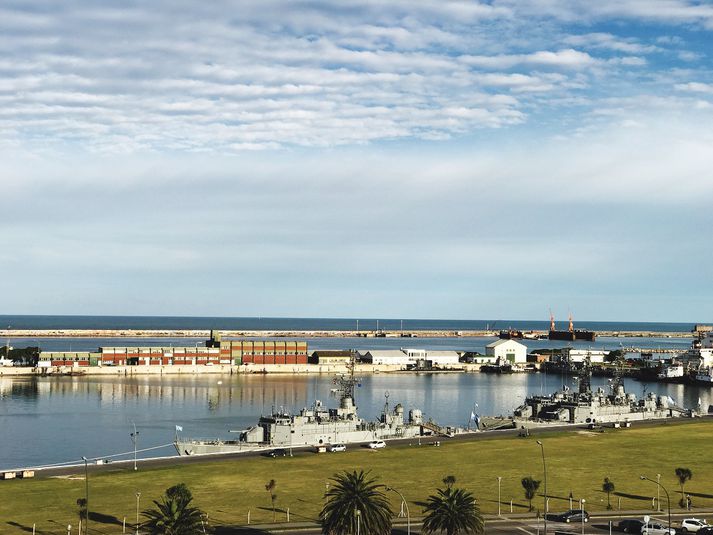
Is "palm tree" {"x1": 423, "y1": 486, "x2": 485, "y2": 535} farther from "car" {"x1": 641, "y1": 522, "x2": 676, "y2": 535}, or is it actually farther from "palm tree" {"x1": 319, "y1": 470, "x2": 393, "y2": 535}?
"car" {"x1": 641, "y1": 522, "x2": 676, "y2": 535}

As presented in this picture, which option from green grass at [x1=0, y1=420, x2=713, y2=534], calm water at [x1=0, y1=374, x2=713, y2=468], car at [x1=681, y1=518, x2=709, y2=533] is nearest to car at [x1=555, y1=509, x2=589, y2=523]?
green grass at [x1=0, y1=420, x2=713, y2=534]

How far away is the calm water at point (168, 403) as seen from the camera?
330 feet

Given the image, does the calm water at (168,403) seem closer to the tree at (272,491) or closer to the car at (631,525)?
the tree at (272,491)

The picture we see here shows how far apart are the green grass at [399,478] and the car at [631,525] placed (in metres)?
7.04

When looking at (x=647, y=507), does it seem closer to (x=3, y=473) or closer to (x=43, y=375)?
(x=3, y=473)

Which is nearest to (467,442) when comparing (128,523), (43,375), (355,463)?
(355,463)

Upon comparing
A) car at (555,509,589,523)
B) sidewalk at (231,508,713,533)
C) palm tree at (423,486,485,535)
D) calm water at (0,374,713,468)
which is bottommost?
calm water at (0,374,713,468)

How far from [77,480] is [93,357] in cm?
13406

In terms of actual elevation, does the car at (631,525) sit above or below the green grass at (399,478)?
above

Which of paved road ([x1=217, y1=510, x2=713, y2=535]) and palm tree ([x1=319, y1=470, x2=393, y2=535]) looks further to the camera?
paved road ([x1=217, y1=510, x2=713, y2=535])

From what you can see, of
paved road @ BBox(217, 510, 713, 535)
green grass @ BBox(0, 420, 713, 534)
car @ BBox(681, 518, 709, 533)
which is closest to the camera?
paved road @ BBox(217, 510, 713, 535)

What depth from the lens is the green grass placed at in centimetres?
6131

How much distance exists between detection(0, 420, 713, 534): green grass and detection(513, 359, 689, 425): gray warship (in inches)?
731

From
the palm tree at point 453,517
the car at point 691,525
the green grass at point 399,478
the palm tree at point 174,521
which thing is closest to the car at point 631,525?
the car at point 691,525
